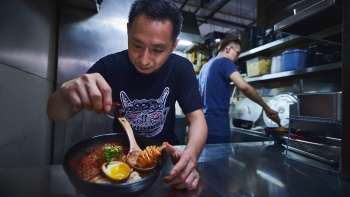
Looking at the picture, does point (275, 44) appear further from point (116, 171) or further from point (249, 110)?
point (116, 171)

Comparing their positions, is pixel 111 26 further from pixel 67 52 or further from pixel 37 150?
pixel 37 150

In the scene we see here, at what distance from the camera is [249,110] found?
364 centimetres

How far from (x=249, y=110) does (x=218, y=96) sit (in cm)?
167

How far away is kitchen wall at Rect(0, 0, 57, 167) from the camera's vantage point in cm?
103

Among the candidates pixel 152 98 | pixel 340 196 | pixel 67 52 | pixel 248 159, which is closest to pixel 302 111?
pixel 248 159

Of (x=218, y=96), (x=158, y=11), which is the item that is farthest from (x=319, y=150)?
(x=158, y=11)

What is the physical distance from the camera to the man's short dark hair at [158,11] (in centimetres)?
96

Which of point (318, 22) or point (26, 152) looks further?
point (318, 22)

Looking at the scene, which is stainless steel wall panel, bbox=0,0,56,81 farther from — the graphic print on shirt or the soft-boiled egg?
the soft-boiled egg

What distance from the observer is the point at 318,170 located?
1.17m

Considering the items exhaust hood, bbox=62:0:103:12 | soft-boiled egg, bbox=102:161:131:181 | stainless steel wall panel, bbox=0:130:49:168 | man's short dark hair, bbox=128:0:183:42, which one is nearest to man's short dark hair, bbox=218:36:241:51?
exhaust hood, bbox=62:0:103:12

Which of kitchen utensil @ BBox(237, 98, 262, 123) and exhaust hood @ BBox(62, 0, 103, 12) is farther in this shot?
kitchen utensil @ BBox(237, 98, 262, 123)

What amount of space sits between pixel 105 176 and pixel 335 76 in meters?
2.85

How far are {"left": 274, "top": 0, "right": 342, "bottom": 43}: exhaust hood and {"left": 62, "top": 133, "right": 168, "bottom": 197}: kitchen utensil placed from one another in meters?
1.33
